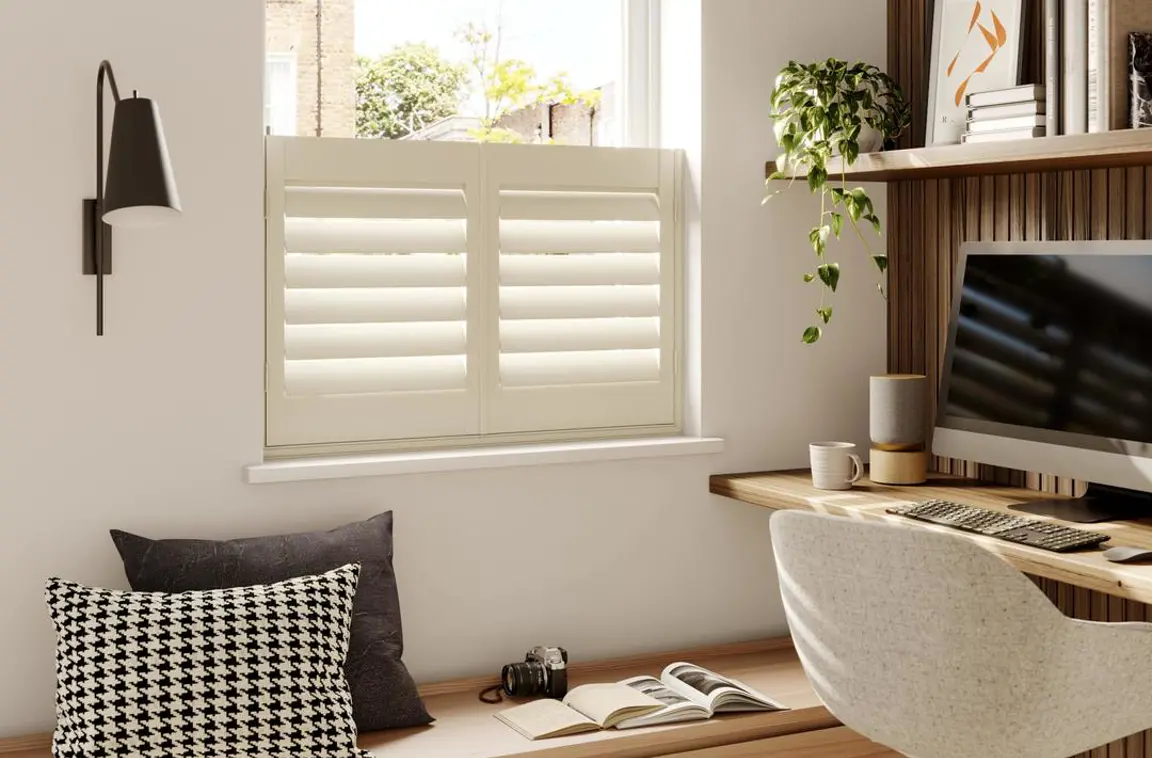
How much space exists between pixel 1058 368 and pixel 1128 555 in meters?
0.50

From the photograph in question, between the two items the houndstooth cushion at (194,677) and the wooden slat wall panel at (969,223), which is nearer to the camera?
the houndstooth cushion at (194,677)

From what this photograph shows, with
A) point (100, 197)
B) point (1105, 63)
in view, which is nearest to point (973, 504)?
point (1105, 63)

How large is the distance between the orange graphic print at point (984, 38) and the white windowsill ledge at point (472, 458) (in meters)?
0.94

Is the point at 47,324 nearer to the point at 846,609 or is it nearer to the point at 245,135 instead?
the point at 245,135

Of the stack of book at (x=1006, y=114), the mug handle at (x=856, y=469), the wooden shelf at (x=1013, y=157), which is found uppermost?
the stack of book at (x=1006, y=114)

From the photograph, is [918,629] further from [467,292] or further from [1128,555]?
[467,292]

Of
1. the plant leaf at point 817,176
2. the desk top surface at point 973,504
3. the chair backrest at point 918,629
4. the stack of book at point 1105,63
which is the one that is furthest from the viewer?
the plant leaf at point 817,176

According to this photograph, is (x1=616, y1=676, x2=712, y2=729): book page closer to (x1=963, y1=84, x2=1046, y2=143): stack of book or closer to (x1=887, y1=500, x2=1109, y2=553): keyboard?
(x1=887, y1=500, x2=1109, y2=553): keyboard

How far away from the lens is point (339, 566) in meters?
2.30

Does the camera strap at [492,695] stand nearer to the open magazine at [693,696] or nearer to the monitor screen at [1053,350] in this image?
the open magazine at [693,696]

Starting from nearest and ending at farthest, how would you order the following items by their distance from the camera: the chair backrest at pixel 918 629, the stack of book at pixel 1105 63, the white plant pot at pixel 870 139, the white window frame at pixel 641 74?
the chair backrest at pixel 918 629 < the stack of book at pixel 1105 63 < the white plant pot at pixel 870 139 < the white window frame at pixel 641 74

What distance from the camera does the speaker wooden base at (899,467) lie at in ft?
8.75

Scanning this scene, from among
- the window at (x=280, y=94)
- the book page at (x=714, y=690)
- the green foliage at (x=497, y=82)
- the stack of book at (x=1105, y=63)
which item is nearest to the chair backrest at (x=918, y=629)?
the book page at (x=714, y=690)

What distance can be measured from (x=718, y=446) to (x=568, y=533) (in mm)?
413
